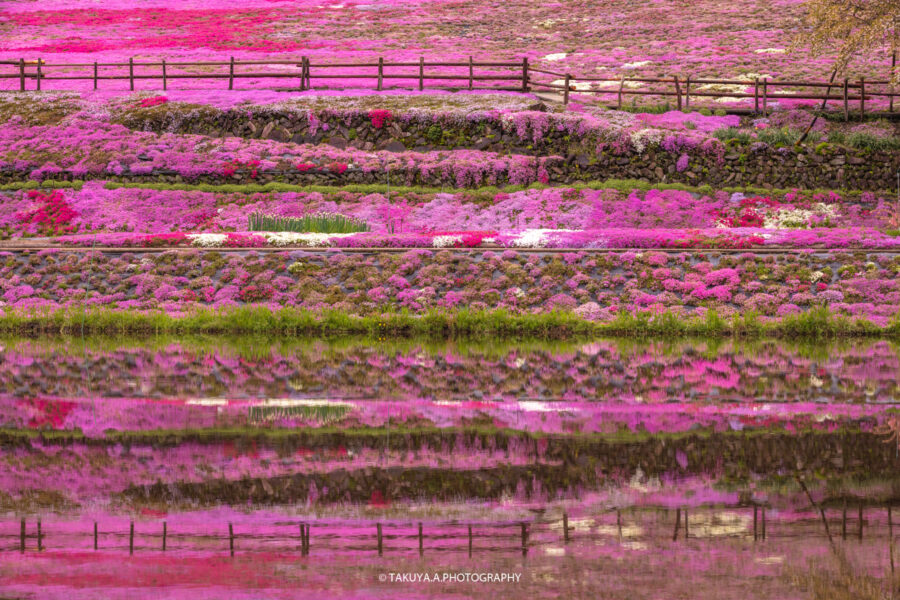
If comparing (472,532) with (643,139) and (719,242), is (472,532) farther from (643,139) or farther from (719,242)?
(643,139)

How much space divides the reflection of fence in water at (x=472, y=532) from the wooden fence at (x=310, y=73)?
1731 inches

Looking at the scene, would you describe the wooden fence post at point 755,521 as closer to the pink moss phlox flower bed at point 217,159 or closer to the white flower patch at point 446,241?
the white flower patch at point 446,241

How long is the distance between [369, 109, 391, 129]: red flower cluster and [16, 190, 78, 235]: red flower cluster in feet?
44.1

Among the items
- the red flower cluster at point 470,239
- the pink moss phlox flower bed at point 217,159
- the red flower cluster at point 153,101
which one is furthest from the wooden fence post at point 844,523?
the red flower cluster at point 153,101

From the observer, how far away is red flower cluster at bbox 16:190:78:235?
38.7 metres

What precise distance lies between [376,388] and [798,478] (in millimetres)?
7267

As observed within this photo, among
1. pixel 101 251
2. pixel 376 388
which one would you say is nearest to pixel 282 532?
pixel 376 388

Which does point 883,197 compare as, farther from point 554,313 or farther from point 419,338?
point 419,338

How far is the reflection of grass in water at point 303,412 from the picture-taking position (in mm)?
12242

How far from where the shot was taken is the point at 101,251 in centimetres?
3112

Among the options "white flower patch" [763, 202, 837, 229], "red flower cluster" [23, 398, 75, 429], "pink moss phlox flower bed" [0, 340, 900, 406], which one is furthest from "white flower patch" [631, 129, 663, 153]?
"red flower cluster" [23, 398, 75, 429]

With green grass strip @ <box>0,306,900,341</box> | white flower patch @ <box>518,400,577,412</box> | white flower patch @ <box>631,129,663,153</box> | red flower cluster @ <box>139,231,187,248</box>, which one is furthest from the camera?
white flower patch @ <box>631,129,663,153</box>

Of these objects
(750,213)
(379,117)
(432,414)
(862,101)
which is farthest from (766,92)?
(432,414)

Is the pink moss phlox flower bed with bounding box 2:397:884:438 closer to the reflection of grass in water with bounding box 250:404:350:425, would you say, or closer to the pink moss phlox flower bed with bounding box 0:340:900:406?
the reflection of grass in water with bounding box 250:404:350:425
